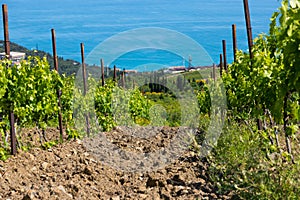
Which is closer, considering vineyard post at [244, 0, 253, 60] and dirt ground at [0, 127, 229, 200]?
dirt ground at [0, 127, 229, 200]

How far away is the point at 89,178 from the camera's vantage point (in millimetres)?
6441

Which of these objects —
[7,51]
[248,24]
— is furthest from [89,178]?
[248,24]

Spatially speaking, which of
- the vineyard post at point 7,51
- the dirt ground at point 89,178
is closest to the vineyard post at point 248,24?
the dirt ground at point 89,178

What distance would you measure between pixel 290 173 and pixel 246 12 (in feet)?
13.1

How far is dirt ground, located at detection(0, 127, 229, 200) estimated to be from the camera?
18.4 feet

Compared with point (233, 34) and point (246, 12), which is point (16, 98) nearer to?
point (246, 12)

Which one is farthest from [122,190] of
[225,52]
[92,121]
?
[225,52]

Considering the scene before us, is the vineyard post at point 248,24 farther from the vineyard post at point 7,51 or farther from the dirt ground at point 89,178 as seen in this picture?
the vineyard post at point 7,51

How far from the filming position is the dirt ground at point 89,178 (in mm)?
5602

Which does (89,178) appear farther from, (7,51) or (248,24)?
(248,24)

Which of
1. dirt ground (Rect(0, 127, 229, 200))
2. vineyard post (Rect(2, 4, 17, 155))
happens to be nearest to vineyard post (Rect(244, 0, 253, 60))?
dirt ground (Rect(0, 127, 229, 200))

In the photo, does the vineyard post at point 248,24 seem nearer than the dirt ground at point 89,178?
No

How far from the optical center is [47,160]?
772cm

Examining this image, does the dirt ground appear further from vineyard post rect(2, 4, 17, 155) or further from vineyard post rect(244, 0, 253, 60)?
vineyard post rect(244, 0, 253, 60)
